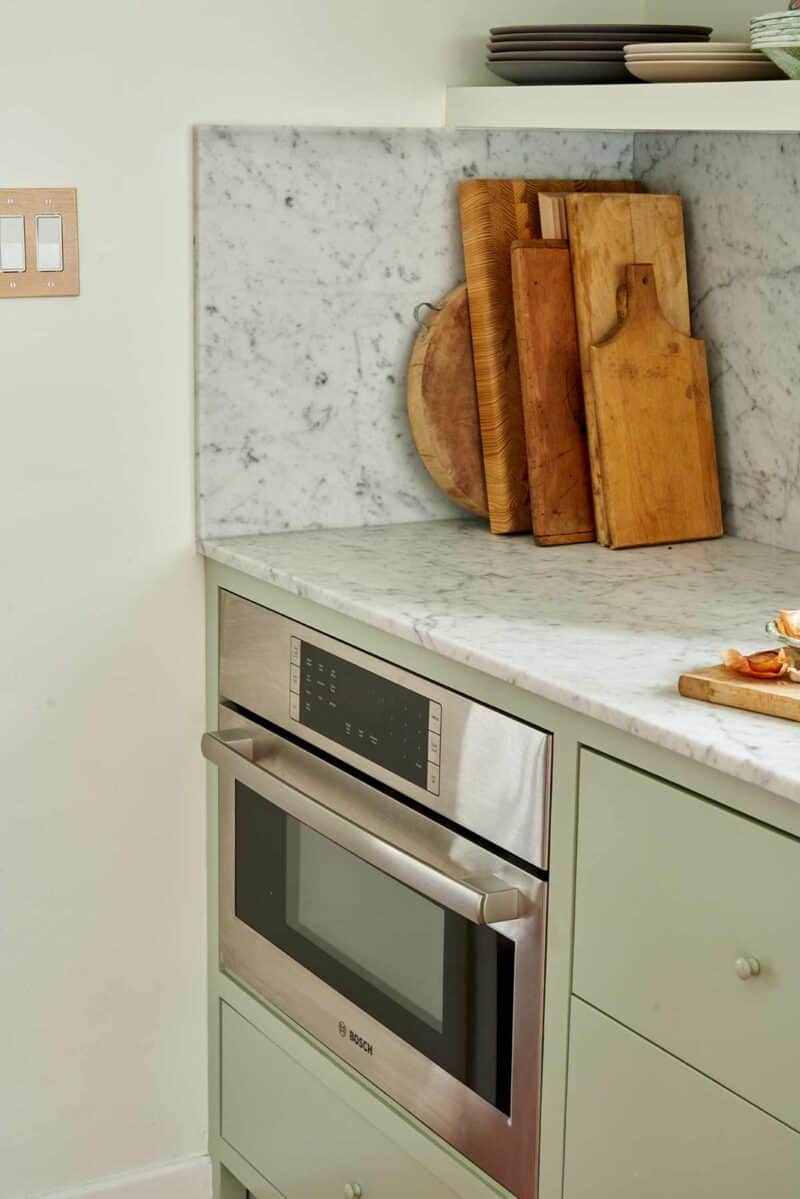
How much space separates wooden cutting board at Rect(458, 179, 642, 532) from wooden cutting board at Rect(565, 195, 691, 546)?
93 millimetres

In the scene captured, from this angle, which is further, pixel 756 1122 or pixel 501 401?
pixel 501 401

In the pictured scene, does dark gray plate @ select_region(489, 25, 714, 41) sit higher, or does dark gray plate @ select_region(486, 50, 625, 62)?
dark gray plate @ select_region(489, 25, 714, 41)

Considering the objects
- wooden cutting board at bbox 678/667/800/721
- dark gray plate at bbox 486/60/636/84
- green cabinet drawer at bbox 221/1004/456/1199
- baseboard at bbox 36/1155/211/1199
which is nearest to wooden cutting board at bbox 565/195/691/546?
dark gray plate at bbox 486/60/636/84

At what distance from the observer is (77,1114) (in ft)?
7.19

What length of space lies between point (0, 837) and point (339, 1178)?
0.62m

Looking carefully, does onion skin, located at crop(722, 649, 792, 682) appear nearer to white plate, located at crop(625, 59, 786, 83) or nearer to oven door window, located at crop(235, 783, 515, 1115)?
oven door window, located at crop(235, 783, 515, 1115)

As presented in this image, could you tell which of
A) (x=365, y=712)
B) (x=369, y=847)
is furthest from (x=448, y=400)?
(x=369, y=847)

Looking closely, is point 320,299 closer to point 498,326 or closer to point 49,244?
point 498,326

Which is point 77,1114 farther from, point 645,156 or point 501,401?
point 645,156

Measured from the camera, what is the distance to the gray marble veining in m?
2.05

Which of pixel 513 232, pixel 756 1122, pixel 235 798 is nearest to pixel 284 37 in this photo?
pixel 513 232

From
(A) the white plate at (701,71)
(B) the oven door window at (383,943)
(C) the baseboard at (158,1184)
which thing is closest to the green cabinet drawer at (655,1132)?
(B) the oven door window at (383,943)

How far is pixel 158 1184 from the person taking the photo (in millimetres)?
2271

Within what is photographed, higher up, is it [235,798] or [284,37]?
[284,37]
